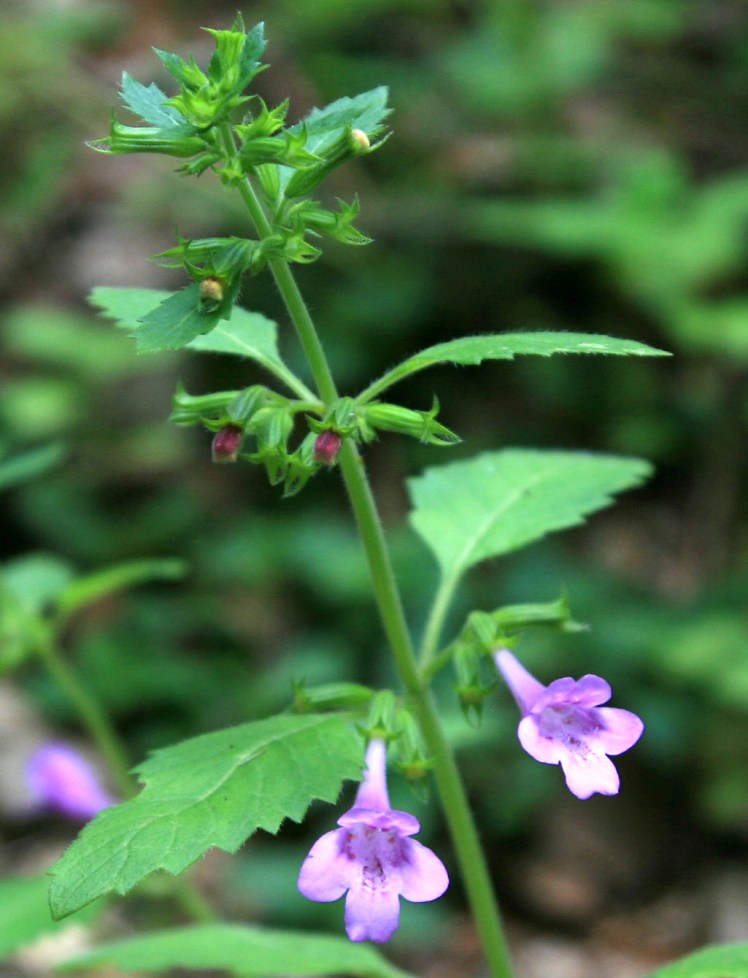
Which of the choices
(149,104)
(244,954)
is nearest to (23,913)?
(244,954)

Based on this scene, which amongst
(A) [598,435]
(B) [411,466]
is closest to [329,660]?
(B) [411,466]

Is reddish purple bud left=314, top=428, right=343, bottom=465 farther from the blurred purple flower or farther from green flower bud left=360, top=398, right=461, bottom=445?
the blurred purple flower

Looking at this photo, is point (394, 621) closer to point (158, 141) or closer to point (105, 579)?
point (158, 141)

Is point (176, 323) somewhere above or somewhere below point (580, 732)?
above

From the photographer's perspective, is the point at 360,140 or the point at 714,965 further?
the point at 714,965

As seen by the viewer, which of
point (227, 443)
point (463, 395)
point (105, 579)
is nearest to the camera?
point (227, 443)

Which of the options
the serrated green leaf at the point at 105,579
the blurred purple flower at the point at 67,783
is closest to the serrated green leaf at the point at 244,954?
the serrated green leaf at the point at 105,579
